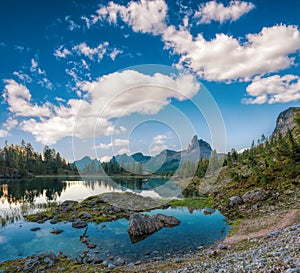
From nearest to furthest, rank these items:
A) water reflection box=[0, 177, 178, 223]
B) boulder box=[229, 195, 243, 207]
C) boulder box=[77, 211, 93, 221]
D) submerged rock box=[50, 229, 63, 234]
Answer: submerged rock box=[50, 229, 63, 234], boulder box=[77, 211, 93, 221], boulder box=[229, 195, 243, 207], water reflection box=[0, 177, 178, 223]

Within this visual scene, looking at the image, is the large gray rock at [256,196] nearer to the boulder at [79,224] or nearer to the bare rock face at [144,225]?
the bare rock face at [144,225]

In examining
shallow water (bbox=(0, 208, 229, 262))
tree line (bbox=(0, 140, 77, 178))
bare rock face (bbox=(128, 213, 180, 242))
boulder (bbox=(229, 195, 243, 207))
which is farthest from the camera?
tree line (bbox=(0, 140, 77, 178))

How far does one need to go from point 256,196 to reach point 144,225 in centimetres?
2310

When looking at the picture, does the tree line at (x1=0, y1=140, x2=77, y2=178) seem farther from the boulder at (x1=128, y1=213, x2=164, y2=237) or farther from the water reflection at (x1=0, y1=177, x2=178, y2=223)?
the boulder at (x1=128, y1=213, x2=164, y2=237)

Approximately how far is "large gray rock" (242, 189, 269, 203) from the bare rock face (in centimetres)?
1603

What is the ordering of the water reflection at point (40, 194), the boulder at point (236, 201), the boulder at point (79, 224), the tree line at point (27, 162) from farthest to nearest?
the tree line at point (27, 162)
the water reflection at point (40, 194)
the boulder at point (236, 201)
the boulder at point (79, 224)

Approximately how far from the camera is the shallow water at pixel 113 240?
68.2ft

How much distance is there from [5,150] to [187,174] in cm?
14053

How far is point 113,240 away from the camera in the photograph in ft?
80.1

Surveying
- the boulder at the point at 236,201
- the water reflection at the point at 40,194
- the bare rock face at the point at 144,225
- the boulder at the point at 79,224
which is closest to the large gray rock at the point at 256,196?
the boulder at the point at 236,201

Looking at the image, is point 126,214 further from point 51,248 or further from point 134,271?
point 134,271

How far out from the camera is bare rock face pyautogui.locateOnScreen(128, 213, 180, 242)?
2588 cm

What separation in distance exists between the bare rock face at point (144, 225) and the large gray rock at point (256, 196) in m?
16.0

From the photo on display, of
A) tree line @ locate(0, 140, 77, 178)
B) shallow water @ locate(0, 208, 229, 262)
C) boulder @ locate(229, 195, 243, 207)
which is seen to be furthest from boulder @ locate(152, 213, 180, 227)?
tree line @ locate(0, 140, 77, 178)
